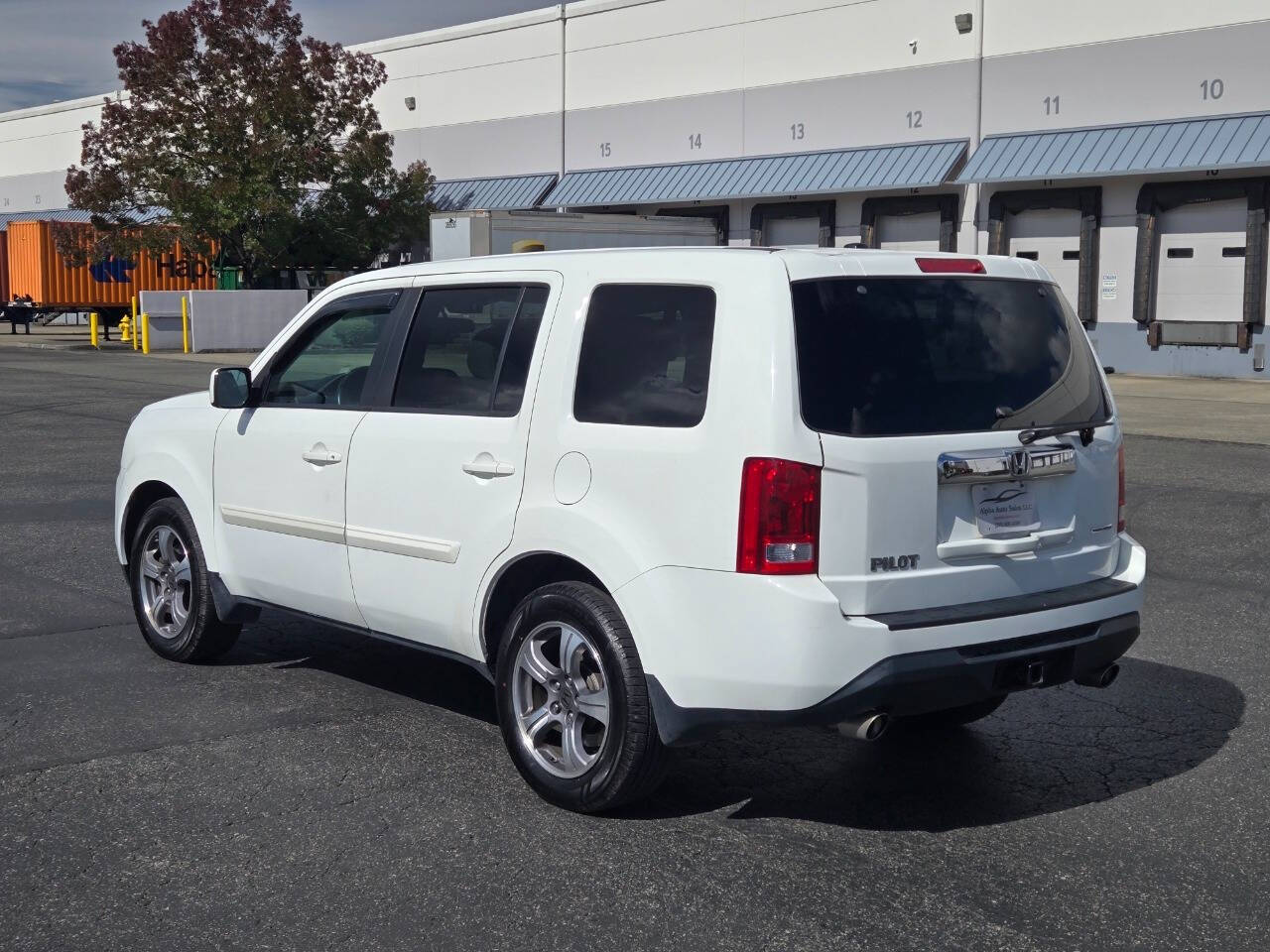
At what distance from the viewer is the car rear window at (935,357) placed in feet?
14.9

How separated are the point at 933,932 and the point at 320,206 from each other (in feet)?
131

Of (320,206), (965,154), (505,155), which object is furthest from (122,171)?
(965,154)

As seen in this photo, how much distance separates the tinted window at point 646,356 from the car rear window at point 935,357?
13.8 inches

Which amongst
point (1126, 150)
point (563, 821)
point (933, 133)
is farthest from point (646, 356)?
point (933, 133)

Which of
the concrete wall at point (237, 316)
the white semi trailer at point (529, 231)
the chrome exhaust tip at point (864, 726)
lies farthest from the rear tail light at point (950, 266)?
the concrete wall at point (237, 316)

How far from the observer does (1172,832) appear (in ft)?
15.8

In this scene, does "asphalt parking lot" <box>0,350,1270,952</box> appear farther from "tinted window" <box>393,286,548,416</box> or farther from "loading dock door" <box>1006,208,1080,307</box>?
"loading dock door" <box>1006,208,1080,307</box>

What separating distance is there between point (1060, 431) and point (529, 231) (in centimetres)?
2410

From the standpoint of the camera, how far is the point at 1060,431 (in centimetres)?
500

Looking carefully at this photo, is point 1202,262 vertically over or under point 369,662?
over

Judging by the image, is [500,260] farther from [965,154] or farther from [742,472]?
[965,154]

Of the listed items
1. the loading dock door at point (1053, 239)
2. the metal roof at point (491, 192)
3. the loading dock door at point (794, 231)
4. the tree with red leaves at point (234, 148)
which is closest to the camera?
the loading dock door at point (1053, 239)

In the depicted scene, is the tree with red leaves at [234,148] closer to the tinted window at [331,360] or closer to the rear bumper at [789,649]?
the tinted window at [331,360]

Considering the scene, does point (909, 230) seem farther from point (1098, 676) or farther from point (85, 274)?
point (1098, 676)
